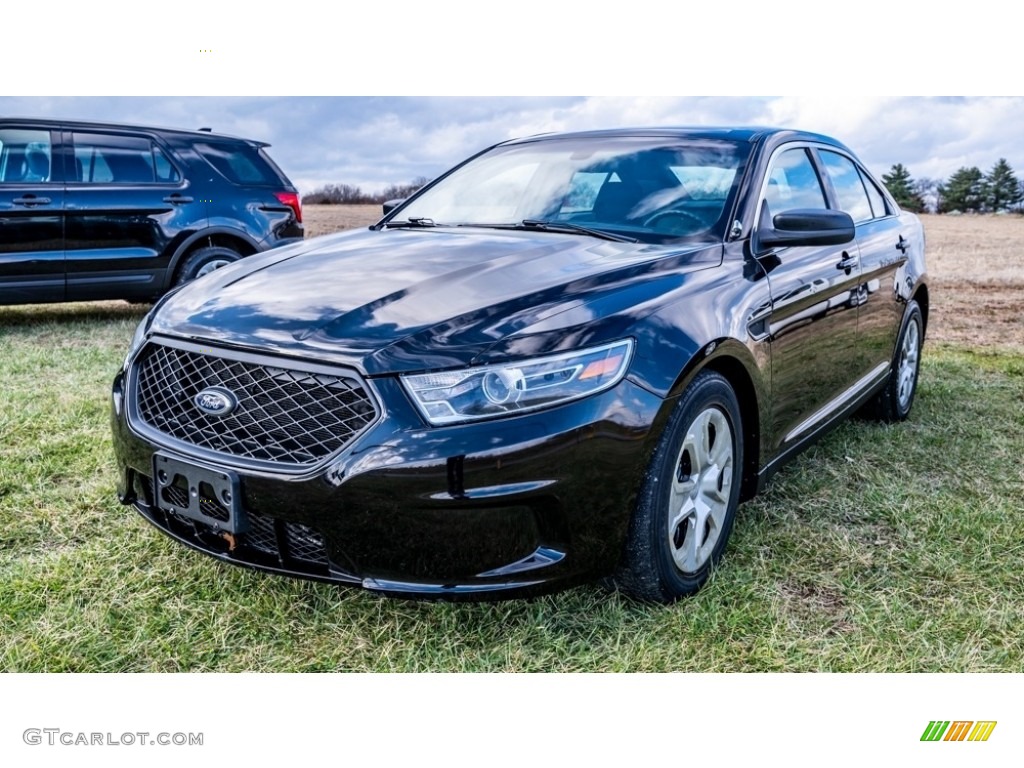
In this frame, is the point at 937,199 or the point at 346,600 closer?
the point at 346,600

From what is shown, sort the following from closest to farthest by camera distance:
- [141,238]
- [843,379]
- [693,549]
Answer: [693,549] < [843,379] < [141,238]

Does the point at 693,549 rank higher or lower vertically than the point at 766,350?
lower

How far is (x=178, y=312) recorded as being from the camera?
2.58 m

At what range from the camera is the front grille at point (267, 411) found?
211cm

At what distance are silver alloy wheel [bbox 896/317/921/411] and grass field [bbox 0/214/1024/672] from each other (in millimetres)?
574

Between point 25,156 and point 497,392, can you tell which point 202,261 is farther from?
point 497,392

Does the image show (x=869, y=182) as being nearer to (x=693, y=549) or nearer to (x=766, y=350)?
(x=766, y=350)

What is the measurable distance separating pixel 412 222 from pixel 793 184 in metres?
1.48

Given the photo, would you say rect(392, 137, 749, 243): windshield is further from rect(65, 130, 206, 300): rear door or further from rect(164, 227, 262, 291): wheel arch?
rect(164, 227, 262, 291): wheel arch

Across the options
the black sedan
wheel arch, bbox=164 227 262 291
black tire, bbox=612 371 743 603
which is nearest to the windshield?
the black sedan

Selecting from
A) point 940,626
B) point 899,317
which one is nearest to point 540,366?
point 940,626

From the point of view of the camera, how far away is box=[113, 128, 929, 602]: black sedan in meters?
2.09

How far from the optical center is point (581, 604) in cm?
257

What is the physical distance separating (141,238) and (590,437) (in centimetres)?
556
